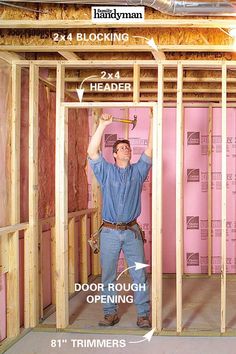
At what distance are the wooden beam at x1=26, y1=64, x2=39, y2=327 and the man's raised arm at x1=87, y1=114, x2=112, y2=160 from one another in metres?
0.47

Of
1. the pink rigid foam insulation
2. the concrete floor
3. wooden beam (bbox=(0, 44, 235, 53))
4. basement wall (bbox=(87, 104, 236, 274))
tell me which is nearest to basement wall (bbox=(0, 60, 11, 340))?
wooden beam (bbox=(0, 44, 235, 53))

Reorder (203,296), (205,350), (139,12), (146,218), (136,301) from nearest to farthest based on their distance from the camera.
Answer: (139,12) → (205,350) → (136,301) → (203,296) → (146,218)

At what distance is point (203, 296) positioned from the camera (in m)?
5.62

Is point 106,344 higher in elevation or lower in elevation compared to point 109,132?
lower

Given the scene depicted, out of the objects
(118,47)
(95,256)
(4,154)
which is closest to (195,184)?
(95,256)

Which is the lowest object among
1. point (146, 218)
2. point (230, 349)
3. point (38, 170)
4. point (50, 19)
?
point (230, 349)

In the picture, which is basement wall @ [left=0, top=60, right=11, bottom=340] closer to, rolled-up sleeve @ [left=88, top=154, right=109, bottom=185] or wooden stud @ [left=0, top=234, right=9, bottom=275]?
wooden stud @ [left=0, top=234, right=9, bottom=275]

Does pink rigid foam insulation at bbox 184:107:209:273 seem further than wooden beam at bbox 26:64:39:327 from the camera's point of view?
Yes

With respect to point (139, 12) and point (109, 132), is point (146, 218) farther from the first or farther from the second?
point (139, 12)

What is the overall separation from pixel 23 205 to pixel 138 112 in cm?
270

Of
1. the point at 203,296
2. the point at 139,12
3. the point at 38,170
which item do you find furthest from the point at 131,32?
the point at 203,296

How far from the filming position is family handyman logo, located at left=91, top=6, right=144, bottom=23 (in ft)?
11.5

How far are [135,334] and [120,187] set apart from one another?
118 cm

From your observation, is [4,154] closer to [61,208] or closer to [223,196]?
[61,208]
